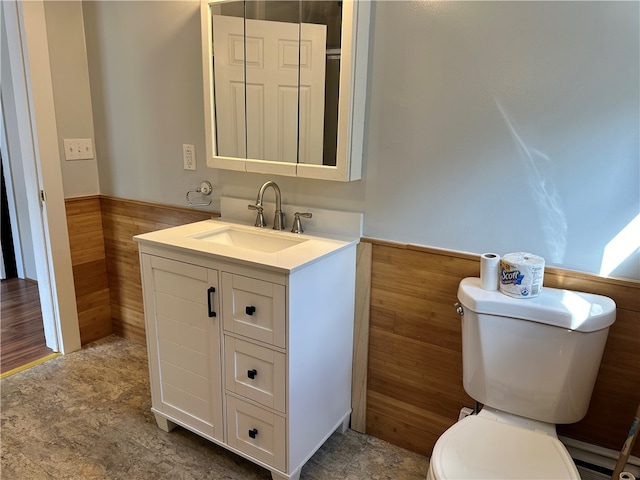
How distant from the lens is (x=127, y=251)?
8.63 feet

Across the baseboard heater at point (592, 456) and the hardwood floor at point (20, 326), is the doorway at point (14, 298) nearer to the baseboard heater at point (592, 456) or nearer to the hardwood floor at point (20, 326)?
the hardwood floor at point (20, 326)

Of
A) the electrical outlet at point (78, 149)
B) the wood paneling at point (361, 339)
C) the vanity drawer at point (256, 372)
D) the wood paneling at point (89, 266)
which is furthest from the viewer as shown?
the wood paneling at point (89, 266)

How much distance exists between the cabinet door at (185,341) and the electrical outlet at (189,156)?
2.05ft

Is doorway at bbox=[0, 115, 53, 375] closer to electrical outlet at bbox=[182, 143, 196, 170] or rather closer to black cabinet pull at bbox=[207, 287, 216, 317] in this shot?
electrical outlet at bbox=[182, 143, 196, 170]

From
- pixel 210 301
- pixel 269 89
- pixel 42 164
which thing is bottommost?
pixel 210 301

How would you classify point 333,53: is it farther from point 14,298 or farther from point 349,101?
point 14,298

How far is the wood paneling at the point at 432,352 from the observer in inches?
57.1

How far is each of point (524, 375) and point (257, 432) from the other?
923 millimetres

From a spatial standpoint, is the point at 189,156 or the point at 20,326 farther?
the point at 20,326

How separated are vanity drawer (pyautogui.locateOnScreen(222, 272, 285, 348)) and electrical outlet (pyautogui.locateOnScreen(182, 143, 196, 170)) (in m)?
0.86

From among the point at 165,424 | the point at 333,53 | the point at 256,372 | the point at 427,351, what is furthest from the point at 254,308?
the point at 333,53

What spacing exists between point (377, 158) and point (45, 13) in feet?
5.87

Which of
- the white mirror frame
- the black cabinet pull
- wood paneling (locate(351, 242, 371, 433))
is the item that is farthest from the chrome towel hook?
wood paneling (locate(351, 242, 371, 433))

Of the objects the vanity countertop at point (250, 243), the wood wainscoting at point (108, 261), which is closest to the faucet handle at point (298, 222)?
the vanity countertop at point (250, 243)
